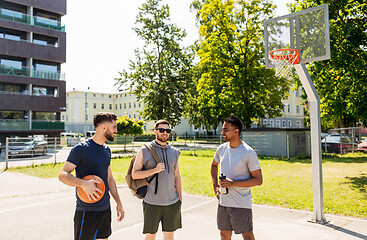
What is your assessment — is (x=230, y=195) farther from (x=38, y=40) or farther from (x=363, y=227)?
A: (x=38, y=40)

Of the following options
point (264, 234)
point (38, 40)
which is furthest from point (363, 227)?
point (38, 40)

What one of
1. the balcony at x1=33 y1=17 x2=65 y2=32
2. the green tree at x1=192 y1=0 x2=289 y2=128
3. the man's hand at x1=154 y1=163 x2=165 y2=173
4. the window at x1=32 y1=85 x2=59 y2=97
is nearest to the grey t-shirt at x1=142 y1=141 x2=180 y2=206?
the man's hand at x1=154 y1=163 x2=165 y2=173

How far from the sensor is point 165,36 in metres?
36.2

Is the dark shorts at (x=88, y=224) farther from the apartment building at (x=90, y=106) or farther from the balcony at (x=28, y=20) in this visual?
the apartment building at (x=90, y=106)

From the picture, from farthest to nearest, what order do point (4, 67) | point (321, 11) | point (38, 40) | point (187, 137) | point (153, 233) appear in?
point (38, 40) < point (4, 67) < point (187, 137) < point (321, 11) < point (153, 233)

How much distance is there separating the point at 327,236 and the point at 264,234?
3.55ft

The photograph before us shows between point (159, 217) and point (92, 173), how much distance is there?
3.69ft

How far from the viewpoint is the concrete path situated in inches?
207

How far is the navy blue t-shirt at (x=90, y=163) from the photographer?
10.7 ft

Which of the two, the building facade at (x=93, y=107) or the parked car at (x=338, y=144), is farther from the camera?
the building facade at (x=93, y=107)

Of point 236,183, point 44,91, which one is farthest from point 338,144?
point 44,91

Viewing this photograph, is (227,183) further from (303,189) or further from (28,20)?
(28,20)

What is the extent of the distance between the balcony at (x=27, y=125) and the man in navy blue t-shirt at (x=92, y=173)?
33.2m

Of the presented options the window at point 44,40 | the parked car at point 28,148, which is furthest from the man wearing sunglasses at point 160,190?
the window at point 44,40
